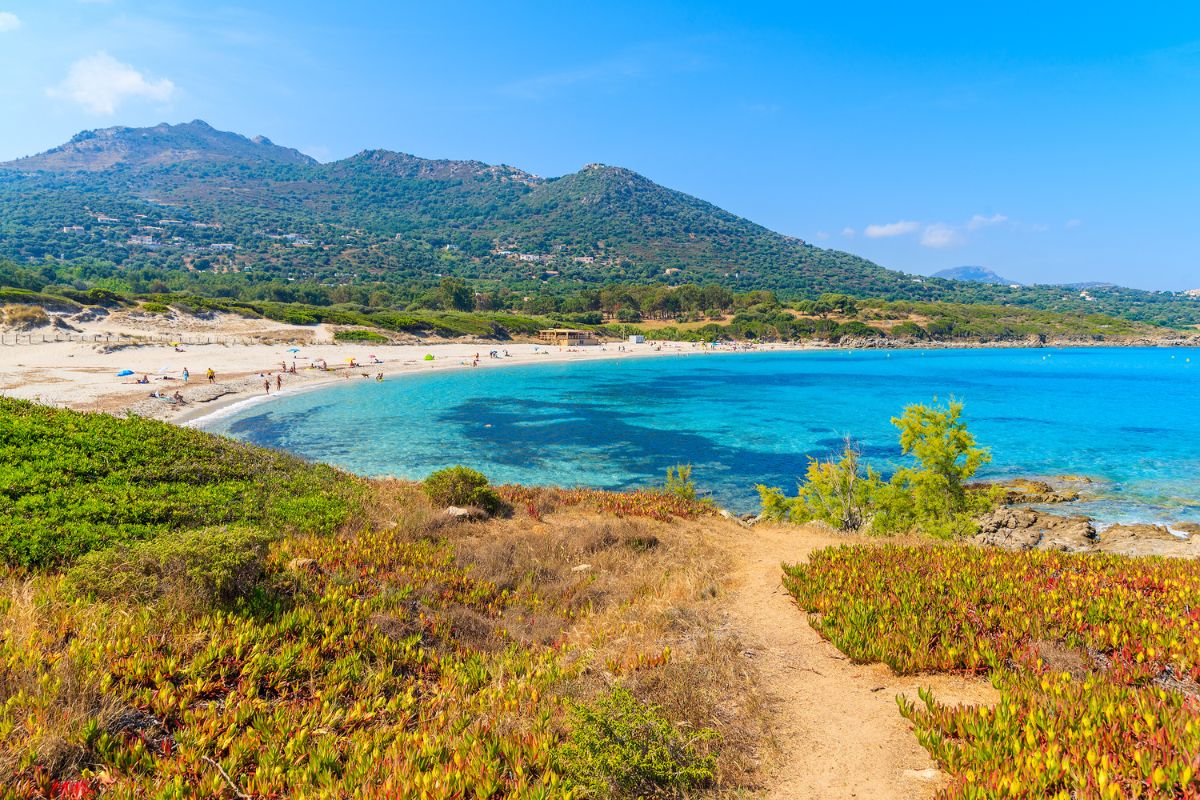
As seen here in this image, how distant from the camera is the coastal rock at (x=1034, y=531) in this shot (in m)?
18.6

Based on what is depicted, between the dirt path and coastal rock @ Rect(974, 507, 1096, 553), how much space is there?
14.4 m

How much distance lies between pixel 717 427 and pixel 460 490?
93.5 ft

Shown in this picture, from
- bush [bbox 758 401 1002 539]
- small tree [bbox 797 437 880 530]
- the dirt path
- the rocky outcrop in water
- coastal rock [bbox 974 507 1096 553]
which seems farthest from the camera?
coastal rock [bbox 974 507 1096 553]

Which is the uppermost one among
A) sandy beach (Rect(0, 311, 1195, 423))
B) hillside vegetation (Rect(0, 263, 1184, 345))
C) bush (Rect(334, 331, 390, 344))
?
hillside vegetation (Rect(0, 263, 1184, 345))

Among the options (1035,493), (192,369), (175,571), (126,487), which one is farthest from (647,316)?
(175,571)

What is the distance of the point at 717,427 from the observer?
39.7 m

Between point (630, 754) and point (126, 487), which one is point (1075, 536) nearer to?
point (630, 754)

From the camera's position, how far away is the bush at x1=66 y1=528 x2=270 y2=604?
21.0 ft

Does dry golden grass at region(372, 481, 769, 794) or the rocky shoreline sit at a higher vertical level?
dry golden grass at region(372, 481, 769, 794)

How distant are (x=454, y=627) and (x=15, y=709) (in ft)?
13.0

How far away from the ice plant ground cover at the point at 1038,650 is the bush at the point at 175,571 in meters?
7.45

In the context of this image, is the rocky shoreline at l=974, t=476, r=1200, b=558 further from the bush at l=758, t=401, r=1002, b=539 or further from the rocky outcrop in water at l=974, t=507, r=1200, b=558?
the bush at l=758, t=401, r=1002, b=539

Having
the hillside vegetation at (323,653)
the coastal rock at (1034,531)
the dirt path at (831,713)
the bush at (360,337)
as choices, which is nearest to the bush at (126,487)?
the hillside vegetation at (323,653)

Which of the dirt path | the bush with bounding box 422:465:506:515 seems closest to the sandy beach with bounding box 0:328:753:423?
the bush with bounding box 422:465:506:515
